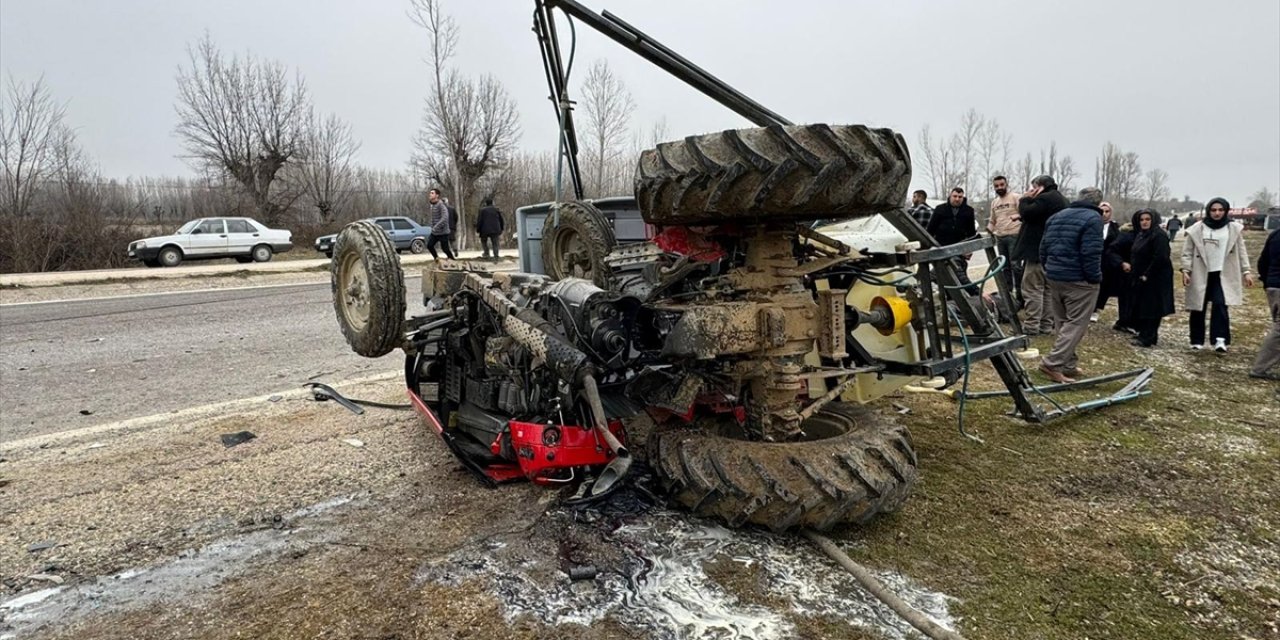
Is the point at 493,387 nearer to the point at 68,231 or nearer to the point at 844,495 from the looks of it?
the point at 844,495

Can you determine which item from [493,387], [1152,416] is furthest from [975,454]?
[493,387]

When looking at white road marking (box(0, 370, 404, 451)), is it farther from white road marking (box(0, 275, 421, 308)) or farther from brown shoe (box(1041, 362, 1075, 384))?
white road marking (box(0, 275, 421, 308))

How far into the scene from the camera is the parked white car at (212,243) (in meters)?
22.6

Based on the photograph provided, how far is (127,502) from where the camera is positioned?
373 cm

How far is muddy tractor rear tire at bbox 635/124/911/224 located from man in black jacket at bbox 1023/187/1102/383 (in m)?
4.35

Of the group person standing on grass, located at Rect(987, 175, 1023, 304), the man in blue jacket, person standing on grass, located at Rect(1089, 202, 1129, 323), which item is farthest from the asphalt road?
person standing on grass, located at Rect(1089, 202, 1129, 323)

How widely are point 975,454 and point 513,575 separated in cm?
284

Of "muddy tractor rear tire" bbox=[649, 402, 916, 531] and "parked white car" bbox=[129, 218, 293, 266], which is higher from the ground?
"parked white car" bbox=[129, 218, 293, 266]

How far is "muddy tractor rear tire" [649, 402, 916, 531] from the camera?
273 centimetres

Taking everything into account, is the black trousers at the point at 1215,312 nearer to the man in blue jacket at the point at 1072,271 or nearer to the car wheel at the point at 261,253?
the man in blue jacket at the point at 1072,271

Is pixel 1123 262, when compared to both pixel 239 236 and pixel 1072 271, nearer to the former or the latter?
pixel 1072 271

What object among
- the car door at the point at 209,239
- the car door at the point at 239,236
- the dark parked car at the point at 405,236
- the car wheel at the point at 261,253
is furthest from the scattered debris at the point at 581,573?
the dark parked car at the point at 405,236

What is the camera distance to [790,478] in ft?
9.04

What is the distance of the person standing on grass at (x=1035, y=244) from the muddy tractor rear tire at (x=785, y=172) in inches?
239
